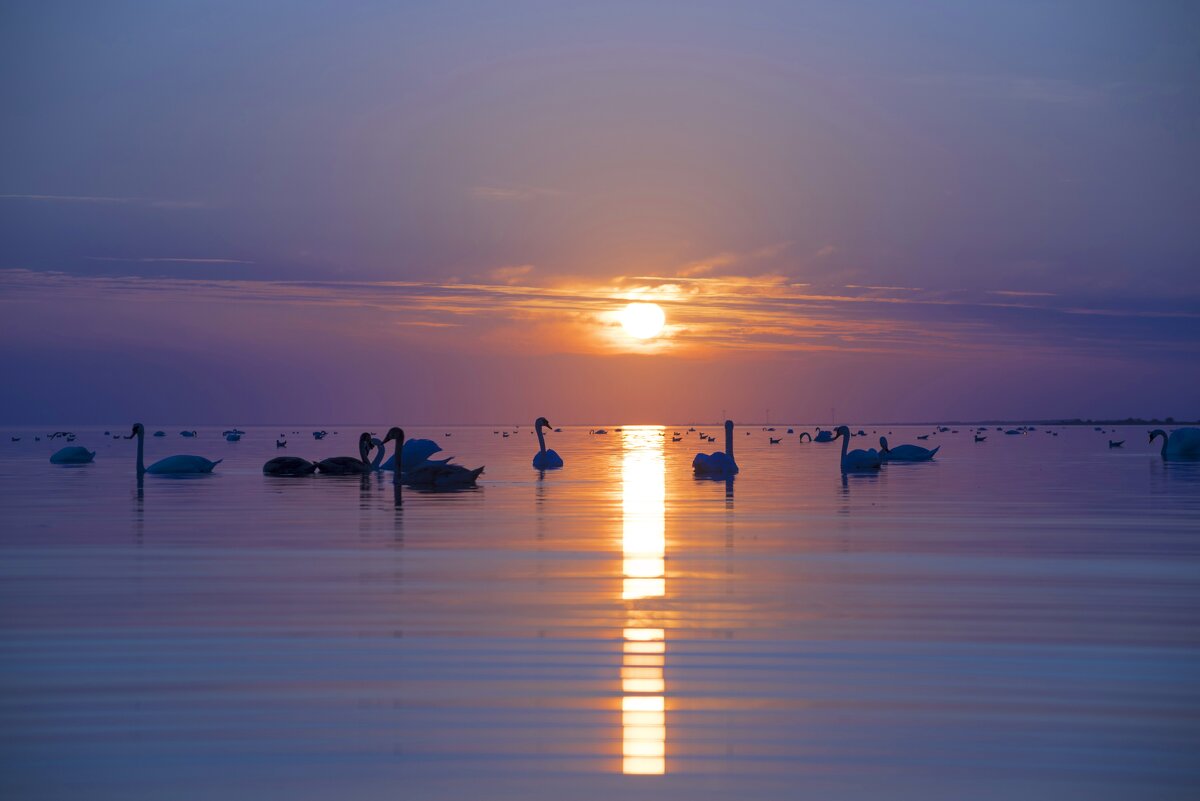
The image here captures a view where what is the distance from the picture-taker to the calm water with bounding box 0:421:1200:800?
21.9ft

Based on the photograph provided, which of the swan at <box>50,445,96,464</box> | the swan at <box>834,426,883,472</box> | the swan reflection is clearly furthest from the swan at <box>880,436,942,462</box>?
the swan reflection

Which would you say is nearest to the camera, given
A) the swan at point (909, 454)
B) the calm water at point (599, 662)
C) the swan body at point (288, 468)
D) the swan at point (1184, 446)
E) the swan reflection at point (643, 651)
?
the calm water at point (599, 662)

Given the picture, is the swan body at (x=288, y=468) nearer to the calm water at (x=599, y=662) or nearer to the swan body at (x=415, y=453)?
the swan body at (x=415, y=453)

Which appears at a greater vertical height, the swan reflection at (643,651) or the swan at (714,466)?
the swan at (714,466)

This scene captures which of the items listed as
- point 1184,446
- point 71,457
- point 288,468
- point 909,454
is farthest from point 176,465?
point 1184,446

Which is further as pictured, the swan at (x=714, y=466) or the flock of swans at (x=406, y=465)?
the swan at (x=714, y=466)

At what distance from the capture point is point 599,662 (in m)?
9.26

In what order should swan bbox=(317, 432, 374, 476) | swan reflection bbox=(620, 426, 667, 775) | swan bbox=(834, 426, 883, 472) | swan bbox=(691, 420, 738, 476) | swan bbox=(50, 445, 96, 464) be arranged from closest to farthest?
1. swan reflection bbox=(620, 426, 667, 775)
2. swan bbox=(317, 432, 374, 476)
3. swan bbox=(691, 420, 738, 476)
4. swan bbox=(834, 426, 883, 472)
5. swan bbox=(50, 445, 96, 464)

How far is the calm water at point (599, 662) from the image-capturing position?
6.67 m

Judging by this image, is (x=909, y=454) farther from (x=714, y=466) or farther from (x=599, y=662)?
(x=599, y=662)

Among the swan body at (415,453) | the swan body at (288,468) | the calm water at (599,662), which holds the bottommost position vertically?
the calm water at (599,662)

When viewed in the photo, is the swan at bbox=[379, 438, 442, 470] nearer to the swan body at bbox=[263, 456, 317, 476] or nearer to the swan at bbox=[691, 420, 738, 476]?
the swan body at bbox=[263, 456, 317, 476]

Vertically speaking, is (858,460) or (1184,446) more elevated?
(1184,446)

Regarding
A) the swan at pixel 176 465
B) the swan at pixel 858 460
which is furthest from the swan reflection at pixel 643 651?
the swan at pixel 858 460
